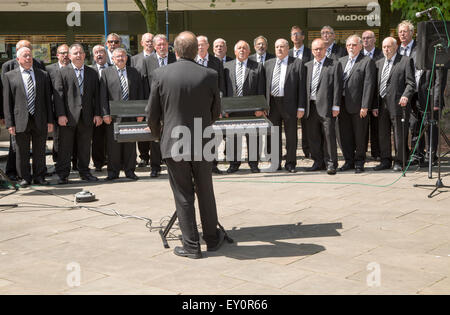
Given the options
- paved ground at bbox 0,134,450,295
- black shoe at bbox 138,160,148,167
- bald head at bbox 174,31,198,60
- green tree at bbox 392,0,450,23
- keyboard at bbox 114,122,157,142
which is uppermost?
green tree at bbox 392,0,450,23

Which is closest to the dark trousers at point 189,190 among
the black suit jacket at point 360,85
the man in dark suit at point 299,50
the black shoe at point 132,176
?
the black shoe at point 132,176

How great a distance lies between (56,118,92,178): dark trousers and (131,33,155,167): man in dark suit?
4.19ft

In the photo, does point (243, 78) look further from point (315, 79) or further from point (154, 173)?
point (154, 173)

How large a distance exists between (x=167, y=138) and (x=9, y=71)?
4706mm

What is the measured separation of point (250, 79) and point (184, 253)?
16.4 ft

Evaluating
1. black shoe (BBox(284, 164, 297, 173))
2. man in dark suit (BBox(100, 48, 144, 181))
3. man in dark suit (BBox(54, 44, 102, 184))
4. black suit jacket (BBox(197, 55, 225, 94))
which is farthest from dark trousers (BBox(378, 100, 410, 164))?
man in dark suit (BBox(54, 44, 102, 184))

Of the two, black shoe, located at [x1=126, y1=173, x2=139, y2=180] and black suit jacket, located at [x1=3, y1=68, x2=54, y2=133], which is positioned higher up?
black suit jacket, located at [x1=3, y1=68, x2=54, y2=133]

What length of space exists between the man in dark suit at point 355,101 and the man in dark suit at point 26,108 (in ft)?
14.9

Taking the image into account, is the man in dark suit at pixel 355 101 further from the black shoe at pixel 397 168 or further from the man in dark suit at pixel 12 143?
the man in dark suit at pixel 12 143

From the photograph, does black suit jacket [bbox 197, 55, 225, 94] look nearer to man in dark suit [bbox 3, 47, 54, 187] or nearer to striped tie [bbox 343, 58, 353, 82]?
striped tie [bbox 343, 58, 353, 82]

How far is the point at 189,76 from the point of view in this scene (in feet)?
19.7

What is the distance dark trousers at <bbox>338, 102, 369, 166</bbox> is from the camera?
10.6 metres
